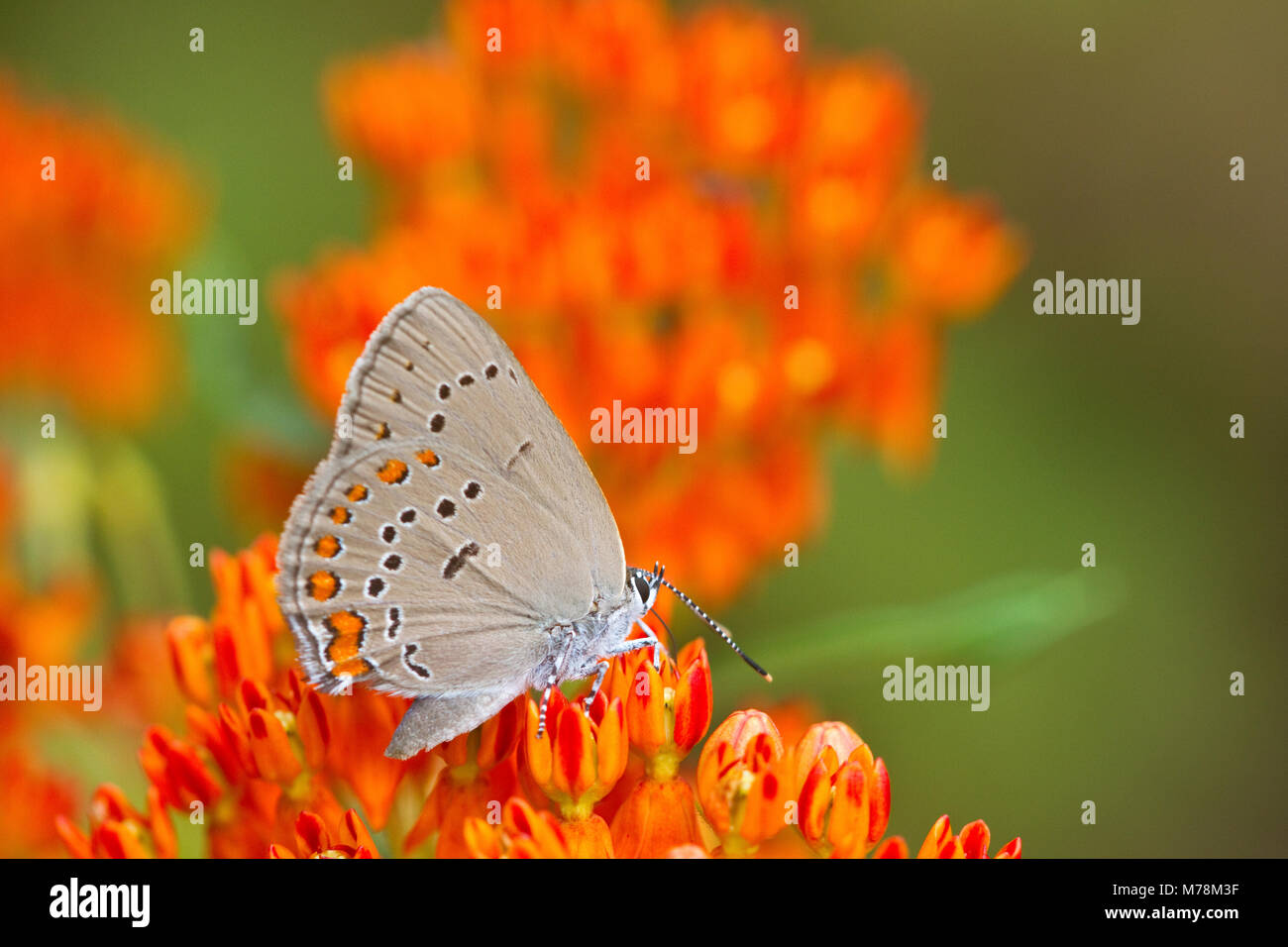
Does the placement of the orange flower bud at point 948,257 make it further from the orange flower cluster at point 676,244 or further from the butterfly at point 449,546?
the butterfly at point 449,546

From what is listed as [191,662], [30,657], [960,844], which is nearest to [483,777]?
[191,662]

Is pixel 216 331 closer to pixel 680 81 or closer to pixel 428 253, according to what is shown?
pixel 428 253

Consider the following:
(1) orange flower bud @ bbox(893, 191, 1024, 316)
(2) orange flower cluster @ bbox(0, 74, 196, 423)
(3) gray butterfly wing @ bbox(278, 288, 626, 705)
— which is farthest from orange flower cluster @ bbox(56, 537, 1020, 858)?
(1) orange flower bud @ bbox(893, 191, 1024, 316)

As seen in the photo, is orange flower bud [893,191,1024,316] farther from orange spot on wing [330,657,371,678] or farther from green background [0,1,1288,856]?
orange spot on wing [330,657,371,678]

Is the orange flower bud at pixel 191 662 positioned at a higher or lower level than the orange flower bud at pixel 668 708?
higher

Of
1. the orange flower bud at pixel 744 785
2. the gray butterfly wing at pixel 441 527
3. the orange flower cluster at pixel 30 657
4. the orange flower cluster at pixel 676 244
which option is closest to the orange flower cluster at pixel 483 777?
the orange flower bud at pixel 744 785
